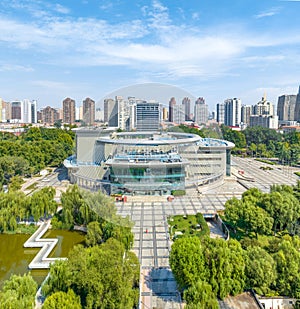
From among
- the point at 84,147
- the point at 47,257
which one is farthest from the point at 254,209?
the point at 84,147

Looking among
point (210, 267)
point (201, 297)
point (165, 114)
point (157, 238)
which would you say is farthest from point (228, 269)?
point (165, 114)

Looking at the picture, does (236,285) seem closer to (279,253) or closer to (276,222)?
(279,253)

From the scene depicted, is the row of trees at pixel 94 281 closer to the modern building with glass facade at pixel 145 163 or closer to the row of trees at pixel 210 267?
the row of trees at pixel 210 267

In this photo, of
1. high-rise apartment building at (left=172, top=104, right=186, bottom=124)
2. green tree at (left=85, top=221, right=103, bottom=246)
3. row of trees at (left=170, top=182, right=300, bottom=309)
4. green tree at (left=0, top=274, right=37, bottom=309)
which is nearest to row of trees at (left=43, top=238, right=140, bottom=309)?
green tree at (left=0, top=274, right=37, bottom=309)

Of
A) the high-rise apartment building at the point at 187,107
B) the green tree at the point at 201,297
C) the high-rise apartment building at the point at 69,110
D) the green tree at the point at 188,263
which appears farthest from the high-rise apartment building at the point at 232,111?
the green tree at the point at 201,297

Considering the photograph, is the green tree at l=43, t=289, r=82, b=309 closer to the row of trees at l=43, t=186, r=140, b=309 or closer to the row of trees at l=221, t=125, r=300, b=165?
the row of trees at l=43, t=186, r=140, b=309

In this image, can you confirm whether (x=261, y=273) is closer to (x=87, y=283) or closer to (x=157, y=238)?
(x=87, y=283)
